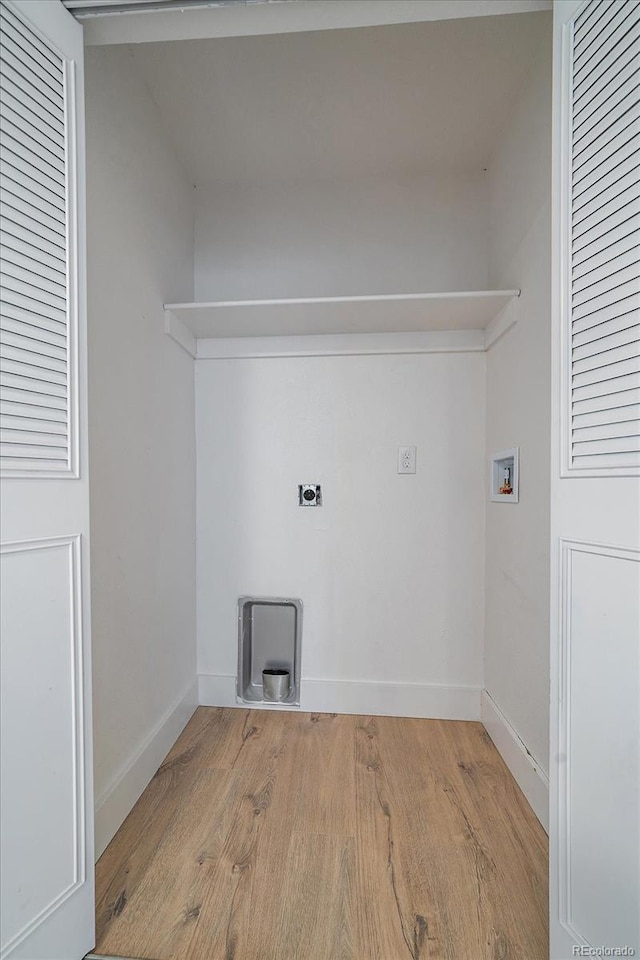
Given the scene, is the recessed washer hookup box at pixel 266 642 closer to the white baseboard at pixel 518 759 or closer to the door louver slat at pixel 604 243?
the white baseboard at pixel 518 759

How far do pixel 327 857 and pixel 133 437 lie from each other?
1405 millimetres

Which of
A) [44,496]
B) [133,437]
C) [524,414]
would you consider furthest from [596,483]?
[133,437]

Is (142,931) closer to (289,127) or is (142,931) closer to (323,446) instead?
(323,446)

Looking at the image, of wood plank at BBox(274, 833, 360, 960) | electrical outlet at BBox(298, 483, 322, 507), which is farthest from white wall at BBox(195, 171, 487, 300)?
wood plank at BBox(274, 833, 360, 960)

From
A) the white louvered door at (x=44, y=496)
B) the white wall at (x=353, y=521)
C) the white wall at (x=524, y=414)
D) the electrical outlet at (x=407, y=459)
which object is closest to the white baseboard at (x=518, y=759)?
the white wall at (x=524, y=414)

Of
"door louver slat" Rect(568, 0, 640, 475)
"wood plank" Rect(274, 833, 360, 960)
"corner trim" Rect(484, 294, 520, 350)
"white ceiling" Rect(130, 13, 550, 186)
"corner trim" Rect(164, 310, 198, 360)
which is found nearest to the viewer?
"door louver slat" Rect(568, 0, 640, 475)

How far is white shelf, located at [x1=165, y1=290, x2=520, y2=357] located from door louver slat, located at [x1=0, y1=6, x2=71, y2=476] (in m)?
0.91

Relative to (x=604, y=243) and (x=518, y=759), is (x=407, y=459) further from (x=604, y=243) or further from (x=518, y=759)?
(x=604, y=243)

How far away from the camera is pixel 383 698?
7.50ft

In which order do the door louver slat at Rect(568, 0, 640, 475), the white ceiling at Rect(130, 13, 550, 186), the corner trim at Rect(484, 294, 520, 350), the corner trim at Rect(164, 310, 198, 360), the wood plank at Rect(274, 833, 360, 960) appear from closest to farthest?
1. the door louver slat at Rect(568, 0, 640, 475)
2. the wood plank at Rect(274, 833, 360, 960)
3. the white ceiling at Rect(130, 13, 550, 186)
4. the corner trim at Rect(484, 294, 520, 350)
5. the corner trim at Rect(164, 310, 198, 360)

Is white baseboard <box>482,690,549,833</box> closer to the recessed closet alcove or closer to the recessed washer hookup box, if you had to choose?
the recessed closet alcove

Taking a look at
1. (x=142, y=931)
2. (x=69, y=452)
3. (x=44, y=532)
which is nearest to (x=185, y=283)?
(x=69, y=452)

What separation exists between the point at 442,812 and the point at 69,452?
1564 millimetres

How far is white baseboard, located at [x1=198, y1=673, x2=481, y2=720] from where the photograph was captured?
224 cm
